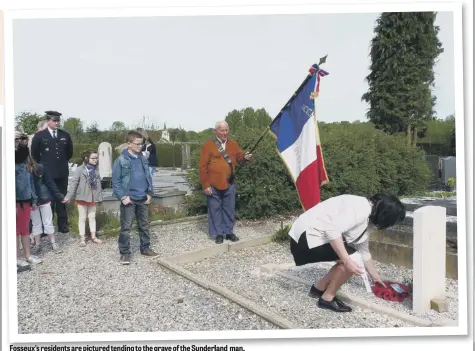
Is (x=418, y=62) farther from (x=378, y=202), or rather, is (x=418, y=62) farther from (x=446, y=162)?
(x=378, y=202)

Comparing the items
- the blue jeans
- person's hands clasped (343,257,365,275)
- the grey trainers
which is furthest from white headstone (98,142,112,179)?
person's hands clasped (343,257,365,275)

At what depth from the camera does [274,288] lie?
15.2 ft

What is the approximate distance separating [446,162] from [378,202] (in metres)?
8.43

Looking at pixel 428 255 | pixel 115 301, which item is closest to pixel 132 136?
pixel 115 301

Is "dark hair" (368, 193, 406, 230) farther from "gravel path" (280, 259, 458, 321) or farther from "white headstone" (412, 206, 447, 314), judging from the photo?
"gravel path" (280, 259, 458, 321)

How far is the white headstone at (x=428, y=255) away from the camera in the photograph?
378 centimetres

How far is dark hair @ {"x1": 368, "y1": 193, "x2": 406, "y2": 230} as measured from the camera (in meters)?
3.68

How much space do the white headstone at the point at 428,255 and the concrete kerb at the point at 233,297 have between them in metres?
1.12

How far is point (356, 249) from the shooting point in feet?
13.2

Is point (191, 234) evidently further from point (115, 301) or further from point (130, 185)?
point (115, 301)

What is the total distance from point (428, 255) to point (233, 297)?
177cm

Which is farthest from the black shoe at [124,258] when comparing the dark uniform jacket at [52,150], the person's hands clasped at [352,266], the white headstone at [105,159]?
the white headstone at [105,159]

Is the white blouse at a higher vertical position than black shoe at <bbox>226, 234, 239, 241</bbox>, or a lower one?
higher

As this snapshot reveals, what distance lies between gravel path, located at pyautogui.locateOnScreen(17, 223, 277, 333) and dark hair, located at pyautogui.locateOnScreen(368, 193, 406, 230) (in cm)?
127
